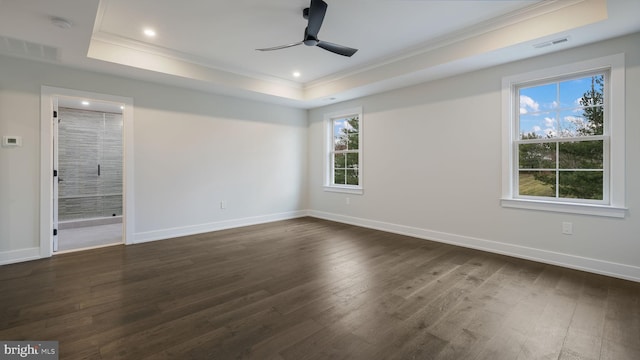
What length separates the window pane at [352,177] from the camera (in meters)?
5.82

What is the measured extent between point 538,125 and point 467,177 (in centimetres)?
104

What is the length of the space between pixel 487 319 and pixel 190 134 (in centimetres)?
481

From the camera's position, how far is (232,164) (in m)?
5.45

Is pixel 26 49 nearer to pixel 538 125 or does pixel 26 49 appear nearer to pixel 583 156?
pixel 538 125

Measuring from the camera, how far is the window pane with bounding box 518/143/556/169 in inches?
138

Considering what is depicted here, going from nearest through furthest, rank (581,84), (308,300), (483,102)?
(308,300)
(581,84)
(483,102)

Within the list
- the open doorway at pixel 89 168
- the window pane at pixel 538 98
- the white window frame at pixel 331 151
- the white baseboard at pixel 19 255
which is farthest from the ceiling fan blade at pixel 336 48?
the open doorway at pixel 89 168

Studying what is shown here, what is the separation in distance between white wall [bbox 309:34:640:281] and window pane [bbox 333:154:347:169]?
2.32 feet

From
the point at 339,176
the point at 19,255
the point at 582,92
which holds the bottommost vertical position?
the point at 19,255

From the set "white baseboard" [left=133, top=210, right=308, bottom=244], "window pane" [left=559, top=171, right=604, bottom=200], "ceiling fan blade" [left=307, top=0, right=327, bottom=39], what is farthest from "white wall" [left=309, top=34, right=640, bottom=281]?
"ceiling fan blade" [left=307, top=0, right=327, bottom=39]

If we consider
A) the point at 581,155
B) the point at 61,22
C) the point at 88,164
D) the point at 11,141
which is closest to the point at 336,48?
the point at 61,22

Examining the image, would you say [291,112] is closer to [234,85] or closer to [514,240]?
[234,85]

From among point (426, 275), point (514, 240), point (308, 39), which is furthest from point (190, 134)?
point (514, 240)

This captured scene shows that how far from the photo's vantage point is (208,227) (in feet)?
16.9
